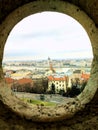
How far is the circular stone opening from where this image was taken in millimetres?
2963

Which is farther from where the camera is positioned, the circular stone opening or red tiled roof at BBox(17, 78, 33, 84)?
red tiled roof at BBox(17, 78, 33, 84)

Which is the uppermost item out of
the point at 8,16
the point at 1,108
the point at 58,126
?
the point at 8,16

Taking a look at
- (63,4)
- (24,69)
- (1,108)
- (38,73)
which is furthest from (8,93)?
(38,73)

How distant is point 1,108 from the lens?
2904 mm

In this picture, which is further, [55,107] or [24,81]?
[24,81]

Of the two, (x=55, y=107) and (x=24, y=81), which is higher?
(x=24, y=81)

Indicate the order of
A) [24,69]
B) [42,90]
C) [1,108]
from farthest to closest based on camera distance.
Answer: [24,69], [42,90], [1,108]

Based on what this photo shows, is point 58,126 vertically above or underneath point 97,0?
underneath

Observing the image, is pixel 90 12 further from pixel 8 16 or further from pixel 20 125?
pixel 20 125

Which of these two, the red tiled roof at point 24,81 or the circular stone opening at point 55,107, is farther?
the red tiled roof at point 24,81

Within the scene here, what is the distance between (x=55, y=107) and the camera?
315 centimetres

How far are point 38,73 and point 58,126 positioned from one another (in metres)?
14.8

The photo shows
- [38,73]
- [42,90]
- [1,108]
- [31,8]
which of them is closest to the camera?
[1,108]

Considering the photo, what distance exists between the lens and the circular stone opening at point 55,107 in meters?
2.96
